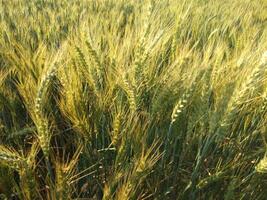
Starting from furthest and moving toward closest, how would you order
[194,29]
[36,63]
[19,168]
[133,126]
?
[194,29], [36,63], [133,126], [19,168]

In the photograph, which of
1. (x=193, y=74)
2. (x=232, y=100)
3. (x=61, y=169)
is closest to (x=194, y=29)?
(x=193, y=74)

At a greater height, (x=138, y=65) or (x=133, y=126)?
(x=138, y=65)

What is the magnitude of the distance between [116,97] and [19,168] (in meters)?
0.36

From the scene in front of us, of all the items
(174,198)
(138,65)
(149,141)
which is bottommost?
(174,198)

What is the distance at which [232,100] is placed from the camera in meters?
0.89

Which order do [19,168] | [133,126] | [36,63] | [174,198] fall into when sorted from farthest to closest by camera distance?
1. [36,63]
2. [174,198]
3. [133,126]
4. [19,168]

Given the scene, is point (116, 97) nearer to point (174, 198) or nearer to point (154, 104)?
point (154, 104)

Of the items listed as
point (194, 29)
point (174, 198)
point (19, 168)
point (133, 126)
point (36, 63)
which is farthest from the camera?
Answer: point (194, 29)

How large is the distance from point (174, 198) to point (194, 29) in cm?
132

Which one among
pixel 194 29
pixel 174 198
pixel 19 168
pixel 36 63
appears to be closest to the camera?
pixel 19 168

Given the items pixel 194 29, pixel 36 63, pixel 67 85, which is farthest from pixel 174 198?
pixel 194 29

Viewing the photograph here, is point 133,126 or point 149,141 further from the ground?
point 133,126

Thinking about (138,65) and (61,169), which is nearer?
(61,169)

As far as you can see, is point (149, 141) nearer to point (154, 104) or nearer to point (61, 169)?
point (154, 104)
